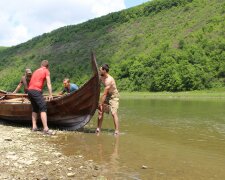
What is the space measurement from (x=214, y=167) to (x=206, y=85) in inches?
1980

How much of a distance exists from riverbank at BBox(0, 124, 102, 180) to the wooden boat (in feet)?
8.26

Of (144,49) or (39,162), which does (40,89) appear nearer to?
(39,162)

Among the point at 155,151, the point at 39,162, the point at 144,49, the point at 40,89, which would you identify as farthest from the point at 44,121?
the point at 144,49

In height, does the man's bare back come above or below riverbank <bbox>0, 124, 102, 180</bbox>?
above

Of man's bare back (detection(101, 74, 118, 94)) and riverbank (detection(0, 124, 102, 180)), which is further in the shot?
man's bare back (detection(101, 74, 118, 94))

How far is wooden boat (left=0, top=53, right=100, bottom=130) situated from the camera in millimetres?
12219

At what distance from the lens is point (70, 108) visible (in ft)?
42.1

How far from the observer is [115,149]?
977cm

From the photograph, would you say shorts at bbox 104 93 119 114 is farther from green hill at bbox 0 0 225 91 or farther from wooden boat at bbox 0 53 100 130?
green hill at bbox 0 0 225 91

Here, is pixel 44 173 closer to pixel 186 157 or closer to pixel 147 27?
pixel 186 157

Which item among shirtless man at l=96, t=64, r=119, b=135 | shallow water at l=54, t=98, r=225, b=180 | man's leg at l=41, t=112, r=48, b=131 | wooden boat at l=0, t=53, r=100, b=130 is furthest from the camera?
wooden boat at l=0, t=53, r=100, b=130

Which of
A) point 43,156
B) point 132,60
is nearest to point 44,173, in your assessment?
point 43,156

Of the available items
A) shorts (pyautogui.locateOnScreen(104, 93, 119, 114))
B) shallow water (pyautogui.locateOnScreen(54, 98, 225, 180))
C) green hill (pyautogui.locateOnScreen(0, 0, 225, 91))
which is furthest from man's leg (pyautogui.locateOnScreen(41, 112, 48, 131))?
green hill (pyautogui.locateOnScreen(0, 0, 225, 91))

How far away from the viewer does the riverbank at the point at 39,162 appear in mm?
7035
